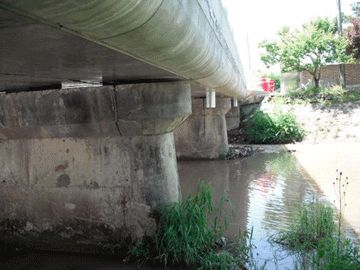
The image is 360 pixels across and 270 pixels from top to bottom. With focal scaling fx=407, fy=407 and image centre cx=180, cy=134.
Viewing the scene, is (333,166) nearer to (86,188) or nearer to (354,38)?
(86,188)

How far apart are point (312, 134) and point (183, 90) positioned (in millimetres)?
15003

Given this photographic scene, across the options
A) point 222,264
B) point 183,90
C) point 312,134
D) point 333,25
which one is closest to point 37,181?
point 183,90

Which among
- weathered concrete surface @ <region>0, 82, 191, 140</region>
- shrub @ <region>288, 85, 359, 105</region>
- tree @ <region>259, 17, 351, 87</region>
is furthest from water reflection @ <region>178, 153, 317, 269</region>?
tree @ <region>259, 17, 351, 87</region>

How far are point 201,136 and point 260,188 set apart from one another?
5355 millimetres

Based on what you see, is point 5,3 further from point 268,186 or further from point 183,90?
point 268,186

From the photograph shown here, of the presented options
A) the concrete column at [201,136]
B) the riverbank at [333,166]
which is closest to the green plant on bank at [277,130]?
the riverbank at [333,166]

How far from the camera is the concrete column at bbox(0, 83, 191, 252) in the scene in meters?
5.16

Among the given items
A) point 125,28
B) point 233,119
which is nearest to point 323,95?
point 233,119

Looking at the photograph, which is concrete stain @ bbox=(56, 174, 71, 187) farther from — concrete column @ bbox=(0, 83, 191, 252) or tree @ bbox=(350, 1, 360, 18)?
tree @ bbox=(350, 1, 360, 18)

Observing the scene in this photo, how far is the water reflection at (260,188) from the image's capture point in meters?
6.05

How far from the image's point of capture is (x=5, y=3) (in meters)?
1.58

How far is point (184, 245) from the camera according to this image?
4691 millimetres

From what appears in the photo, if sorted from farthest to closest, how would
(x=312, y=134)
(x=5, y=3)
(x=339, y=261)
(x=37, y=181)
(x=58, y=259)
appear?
1. (x=312, y=134)
2. (x=37, y=181)
3. (x=58, y=259)
4. (x=339, y=261)
5. (x=5, y=3)

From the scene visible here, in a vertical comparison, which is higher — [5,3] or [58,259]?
[5,3]
